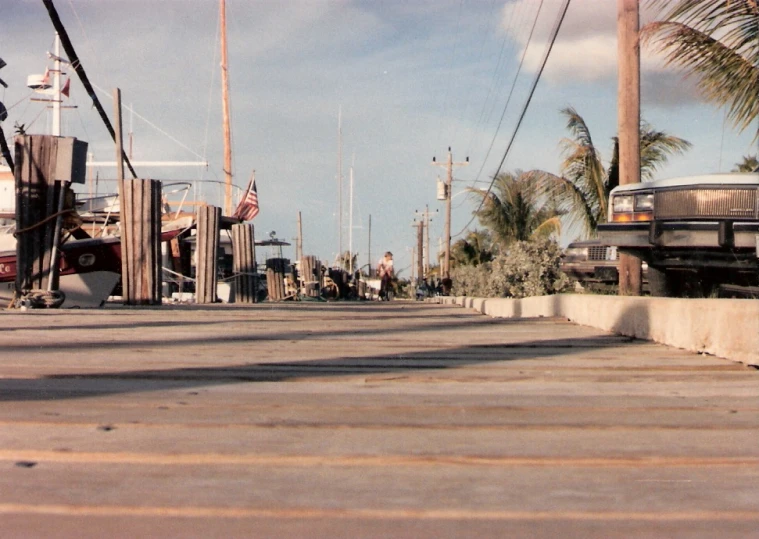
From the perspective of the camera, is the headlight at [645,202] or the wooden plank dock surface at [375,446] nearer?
the wooden plank dock surface at [375,446]

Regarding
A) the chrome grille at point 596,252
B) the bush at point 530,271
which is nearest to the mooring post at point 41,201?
the chrome grille at point 596,252

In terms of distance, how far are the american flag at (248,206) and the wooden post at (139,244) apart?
12.8 m

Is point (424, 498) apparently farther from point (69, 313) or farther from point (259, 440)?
point (69, 313)

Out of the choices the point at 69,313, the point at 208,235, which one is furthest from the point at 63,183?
the point at 208,235

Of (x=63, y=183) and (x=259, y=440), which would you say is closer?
(x=259, y=440)

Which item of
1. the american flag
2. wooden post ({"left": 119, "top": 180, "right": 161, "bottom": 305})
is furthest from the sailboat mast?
wooden post ({"left": 119, "top": 180, "right": 161, "bottom": 305})

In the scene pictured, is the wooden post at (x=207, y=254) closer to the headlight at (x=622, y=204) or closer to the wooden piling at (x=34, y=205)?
the wooden piling at (x=34, y=205)

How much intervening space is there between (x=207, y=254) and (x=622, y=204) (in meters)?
8.18

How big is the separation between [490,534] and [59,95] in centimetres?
2909

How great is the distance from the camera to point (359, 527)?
182cm

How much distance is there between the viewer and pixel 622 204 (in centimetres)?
923

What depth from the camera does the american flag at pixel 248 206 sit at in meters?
24.4

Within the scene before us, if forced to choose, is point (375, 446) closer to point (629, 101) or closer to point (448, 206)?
point (629, 101)

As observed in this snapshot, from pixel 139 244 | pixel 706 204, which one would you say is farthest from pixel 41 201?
pixel 706 204
